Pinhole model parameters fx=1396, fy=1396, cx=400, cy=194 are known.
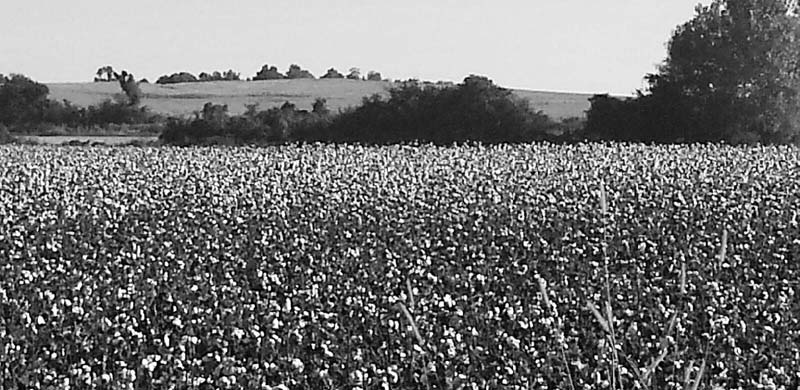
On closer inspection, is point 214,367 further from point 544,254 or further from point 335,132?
point 335,132

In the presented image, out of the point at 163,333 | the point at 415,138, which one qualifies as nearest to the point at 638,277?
the point at 163,333

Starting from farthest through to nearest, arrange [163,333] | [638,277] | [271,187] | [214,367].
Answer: [271,187] < [638,277] < [163,333] < [214,367]

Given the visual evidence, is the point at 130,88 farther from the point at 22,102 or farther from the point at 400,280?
the point at 400,280

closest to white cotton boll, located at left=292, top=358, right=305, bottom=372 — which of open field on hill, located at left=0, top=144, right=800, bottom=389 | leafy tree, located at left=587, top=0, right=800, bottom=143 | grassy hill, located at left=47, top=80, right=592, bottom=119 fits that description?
open field on hill, located at left=0, top=144, right=800, bottom=389

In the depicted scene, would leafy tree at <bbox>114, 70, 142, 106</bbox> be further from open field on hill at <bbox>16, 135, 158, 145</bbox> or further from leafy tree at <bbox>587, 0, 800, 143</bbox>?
leafy tree at <bbox>587, 0, 800, 143</bbox>

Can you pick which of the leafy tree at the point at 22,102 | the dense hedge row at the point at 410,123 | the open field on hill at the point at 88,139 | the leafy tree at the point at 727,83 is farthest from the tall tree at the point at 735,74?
the leafy tree at the point at 22,102
